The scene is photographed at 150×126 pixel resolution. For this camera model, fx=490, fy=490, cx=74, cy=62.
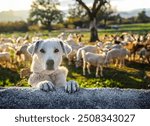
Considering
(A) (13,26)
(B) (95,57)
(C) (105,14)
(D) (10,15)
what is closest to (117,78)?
(B) (95,57)

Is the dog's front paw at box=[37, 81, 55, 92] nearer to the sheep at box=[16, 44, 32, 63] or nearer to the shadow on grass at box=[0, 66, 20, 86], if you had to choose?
the shadow on grass at box=[0, 66, 20, 86]

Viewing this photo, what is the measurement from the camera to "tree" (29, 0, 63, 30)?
18.8m

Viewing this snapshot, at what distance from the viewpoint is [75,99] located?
3.23 metres

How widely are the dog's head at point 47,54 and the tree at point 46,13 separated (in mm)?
13973

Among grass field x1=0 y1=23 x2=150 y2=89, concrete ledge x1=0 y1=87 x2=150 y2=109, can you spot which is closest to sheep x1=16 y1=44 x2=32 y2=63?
grass field x1=0 y1=23 x2=150 y2=89

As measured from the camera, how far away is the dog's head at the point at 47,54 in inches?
150

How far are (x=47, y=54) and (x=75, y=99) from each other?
0.75m

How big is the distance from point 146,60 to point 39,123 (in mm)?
7247

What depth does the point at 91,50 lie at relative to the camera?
9.61m

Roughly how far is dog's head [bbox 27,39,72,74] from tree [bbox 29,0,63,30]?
1397cm

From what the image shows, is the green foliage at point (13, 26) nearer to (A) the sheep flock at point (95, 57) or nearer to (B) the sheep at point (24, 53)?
(A) the sheep flock at point (95, 57)

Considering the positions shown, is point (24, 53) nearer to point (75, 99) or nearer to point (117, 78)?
point (117, 78)

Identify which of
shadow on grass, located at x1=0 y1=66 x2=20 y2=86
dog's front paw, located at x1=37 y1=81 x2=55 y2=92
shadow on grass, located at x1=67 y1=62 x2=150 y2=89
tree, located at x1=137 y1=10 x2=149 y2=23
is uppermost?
dog's front paw, located at x1=37 y1=81 x2=55 y2=92

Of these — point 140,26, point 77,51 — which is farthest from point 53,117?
point 140,26
